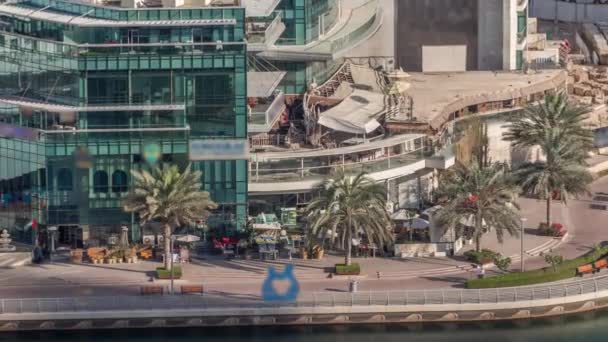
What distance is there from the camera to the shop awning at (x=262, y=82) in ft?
422

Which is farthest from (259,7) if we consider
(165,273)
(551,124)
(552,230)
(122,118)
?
(165,273)

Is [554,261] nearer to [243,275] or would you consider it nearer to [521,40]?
[243,275]

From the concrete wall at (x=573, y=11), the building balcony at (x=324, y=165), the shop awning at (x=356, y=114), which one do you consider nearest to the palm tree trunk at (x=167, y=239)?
the building balcony at (x=324, y=165)

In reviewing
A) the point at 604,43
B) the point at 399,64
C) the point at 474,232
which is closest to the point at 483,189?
the point at 474,232

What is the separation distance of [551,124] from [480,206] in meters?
14.1

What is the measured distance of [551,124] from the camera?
126 meters

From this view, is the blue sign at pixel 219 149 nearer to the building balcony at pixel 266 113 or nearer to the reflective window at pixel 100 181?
the building balcony at pixel 266 113

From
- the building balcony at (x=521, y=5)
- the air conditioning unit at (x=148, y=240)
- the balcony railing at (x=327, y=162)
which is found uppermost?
the building balcony at (x=521, y=5)

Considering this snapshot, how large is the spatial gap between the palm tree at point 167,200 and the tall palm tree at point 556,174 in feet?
66.3

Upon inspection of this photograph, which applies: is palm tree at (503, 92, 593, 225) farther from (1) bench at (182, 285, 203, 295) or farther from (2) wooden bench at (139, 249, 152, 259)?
(1) bench at (182, 285, 203, 295)

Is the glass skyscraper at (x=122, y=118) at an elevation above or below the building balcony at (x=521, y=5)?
below

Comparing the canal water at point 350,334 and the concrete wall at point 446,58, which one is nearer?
the canal water at point 350,334

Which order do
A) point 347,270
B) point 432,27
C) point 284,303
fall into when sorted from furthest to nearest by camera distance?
point 432,27, point 347,270, point 284,303

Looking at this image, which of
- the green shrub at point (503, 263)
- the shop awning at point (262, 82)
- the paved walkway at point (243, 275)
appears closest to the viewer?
the paved walkway at point (243, 275)
